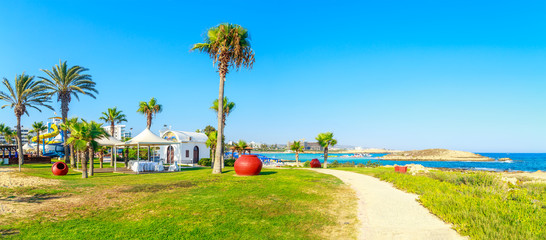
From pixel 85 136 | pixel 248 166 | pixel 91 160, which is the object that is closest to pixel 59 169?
pixel 91 160

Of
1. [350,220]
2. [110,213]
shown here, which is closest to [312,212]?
[350,220]

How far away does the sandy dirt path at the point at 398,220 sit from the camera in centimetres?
678

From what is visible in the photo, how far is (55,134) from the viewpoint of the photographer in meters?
53.3

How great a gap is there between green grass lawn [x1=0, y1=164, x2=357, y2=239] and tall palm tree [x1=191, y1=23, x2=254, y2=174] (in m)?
8.90

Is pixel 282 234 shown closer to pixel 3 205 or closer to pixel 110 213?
pixel 110 213

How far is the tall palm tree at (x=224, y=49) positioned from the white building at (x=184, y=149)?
16.9 metres

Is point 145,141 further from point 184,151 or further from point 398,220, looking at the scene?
point 398,220

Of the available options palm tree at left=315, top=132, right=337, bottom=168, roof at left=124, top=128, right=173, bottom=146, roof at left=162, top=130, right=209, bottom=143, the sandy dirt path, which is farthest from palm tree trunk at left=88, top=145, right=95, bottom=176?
palm tree at left=315, top=132, right=337, bottom=168

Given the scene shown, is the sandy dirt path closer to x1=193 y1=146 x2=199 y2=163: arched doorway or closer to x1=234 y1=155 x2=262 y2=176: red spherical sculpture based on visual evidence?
x1=234 y1=155 x2=262 y2=176: red spherical sculpture

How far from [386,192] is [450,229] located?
560 centimetres

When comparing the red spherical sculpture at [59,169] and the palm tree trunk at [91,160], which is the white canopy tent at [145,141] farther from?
the red spherical sculpture at [59,169]

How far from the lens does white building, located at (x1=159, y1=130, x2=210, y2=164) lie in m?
37.2

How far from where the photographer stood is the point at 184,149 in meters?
37.5

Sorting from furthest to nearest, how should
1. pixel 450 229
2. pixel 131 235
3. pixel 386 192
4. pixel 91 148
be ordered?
1. pixel 91 148
2. pixel 386 192
3. pixel 450 229
4. pixel 131 235
